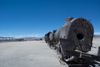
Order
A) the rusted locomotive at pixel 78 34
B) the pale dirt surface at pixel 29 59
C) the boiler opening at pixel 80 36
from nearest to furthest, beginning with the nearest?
the rusted locomotive at pixel 78 34 < the boiler opening at pixel 80 36 < the pale dirt surface at pixel 29 59

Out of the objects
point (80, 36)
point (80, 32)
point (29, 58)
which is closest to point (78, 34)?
point (80, 32)

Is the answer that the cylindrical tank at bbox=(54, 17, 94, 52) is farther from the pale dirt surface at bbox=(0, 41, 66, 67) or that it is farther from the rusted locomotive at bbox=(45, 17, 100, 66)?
the pale dirt surface at bbox=(0, 41, 66, 67)

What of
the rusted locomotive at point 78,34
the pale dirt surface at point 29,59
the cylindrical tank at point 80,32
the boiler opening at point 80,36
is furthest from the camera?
the pale dirt surface at point 29,59

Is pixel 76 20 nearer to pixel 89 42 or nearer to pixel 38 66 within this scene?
pixel 89 42

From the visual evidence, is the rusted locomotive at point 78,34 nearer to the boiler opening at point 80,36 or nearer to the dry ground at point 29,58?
the boiler opening at point 80,36

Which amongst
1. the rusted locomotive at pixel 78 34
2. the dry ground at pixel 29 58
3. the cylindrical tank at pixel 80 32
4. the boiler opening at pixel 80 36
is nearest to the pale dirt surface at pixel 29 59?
the dry ground at pixel 29 58

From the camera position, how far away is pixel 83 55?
3057 mm

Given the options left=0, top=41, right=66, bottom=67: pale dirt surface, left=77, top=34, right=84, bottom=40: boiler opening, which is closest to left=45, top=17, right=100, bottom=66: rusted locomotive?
left=77, top=34, right=84, bottom=40: boiler opening

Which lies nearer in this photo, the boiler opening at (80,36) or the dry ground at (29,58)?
the boiler opening at (80,36)

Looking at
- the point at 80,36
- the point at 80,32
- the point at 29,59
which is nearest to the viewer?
the point at 80,32

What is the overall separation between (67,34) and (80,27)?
2.59 ft

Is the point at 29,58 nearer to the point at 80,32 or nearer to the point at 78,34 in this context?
the point at 78,34

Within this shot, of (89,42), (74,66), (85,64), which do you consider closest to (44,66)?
(74,66)

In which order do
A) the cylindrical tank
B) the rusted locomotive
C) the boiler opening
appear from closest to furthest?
the rusted locomotive
the cylindrical tank
the boiler opening
